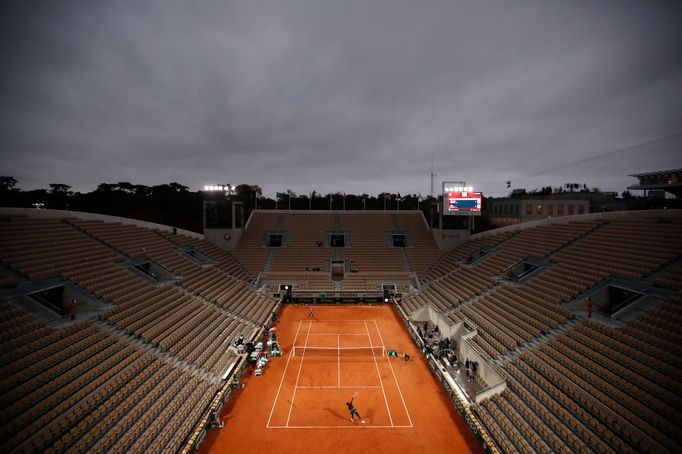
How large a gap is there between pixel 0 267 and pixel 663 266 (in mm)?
34468

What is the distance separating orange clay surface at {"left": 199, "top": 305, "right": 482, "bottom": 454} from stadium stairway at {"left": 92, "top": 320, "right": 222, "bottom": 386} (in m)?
1.71

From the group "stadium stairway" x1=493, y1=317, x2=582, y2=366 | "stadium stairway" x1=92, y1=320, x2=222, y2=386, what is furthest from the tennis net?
"stadium stairway" x1=493, y1=317, x2=582, y2=366

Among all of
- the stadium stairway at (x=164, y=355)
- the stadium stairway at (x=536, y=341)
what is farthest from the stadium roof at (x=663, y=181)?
the stadium stairway at (x=164, y=355)

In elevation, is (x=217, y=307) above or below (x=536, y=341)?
below

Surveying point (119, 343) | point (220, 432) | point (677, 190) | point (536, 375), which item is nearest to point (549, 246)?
point (536, 375)

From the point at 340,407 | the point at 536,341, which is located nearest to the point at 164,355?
the point at 340,407

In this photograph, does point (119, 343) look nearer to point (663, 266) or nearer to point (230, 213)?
point (230, 213)

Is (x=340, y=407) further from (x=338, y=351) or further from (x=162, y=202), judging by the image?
(x=162, y=202)

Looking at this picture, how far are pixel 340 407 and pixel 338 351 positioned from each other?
5.68 metres

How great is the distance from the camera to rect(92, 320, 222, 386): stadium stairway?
1390cm

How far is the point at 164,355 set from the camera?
14.2m

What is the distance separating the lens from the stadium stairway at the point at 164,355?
45.6 feet

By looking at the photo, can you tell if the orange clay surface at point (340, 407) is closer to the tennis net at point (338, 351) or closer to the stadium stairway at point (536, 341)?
the tennis net at point (338, 351)

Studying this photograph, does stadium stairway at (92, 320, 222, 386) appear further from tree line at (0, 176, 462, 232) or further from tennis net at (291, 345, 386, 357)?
tree line at (0, 176, 462, 232)
